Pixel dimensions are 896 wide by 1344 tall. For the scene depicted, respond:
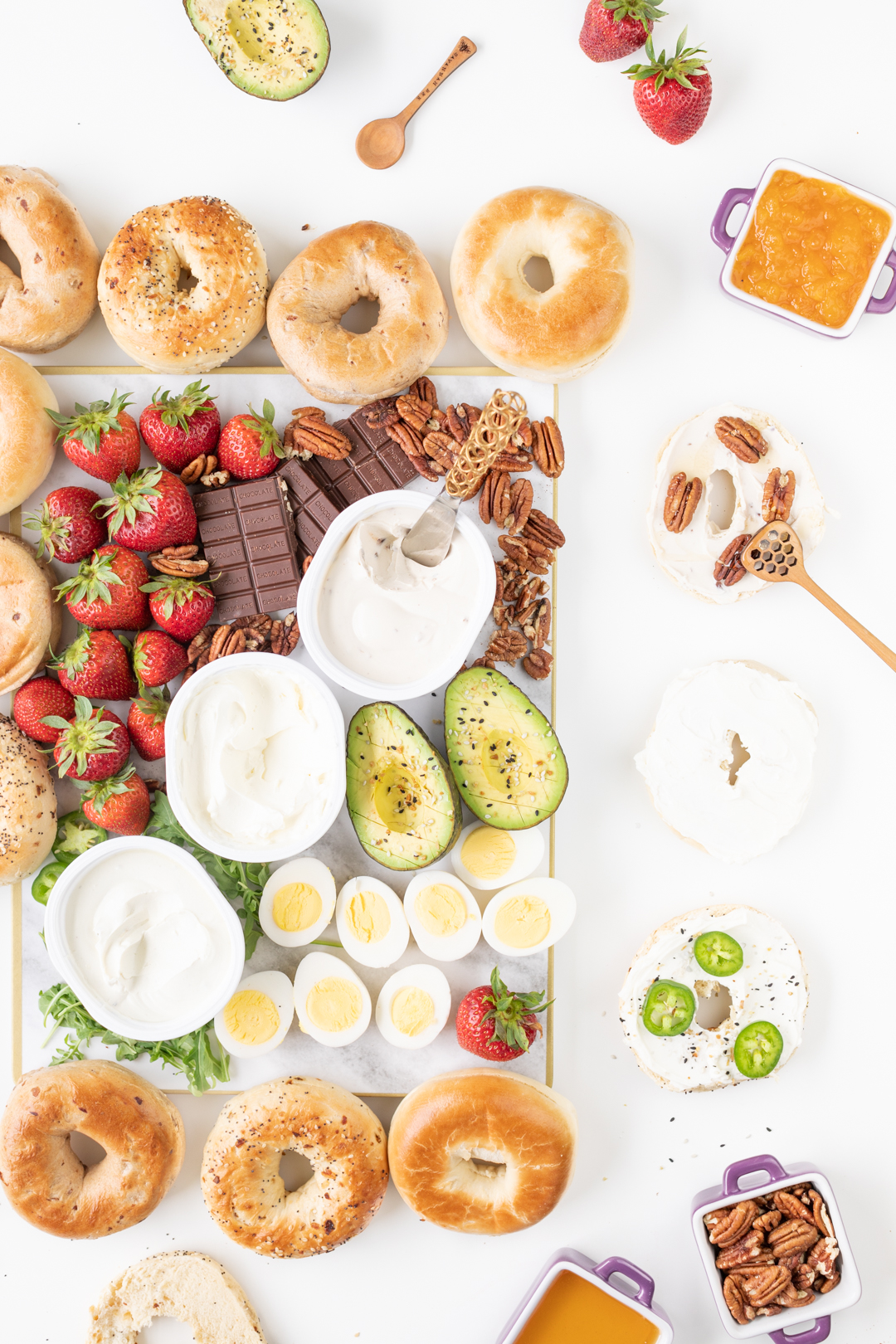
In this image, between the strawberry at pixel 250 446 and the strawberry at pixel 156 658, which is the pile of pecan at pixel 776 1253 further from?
the strawberry at pixel 250 446

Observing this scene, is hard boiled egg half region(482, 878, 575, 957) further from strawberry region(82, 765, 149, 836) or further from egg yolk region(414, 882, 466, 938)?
strawberry region(82, 765, 149, 836)

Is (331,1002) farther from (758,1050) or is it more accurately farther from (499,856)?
(758,1050)

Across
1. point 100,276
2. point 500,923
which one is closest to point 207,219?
point 100,276

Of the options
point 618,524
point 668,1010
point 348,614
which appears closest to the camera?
point 348,614

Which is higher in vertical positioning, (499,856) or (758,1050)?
(499,856)

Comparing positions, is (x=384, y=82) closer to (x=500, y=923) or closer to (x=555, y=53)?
(x=555, y=53)

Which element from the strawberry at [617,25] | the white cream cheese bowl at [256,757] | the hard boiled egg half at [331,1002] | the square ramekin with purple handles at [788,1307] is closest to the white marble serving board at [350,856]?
the hard boiled egg half at [331,1002]

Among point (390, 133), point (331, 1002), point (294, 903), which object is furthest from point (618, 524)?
point (331, 1002)
